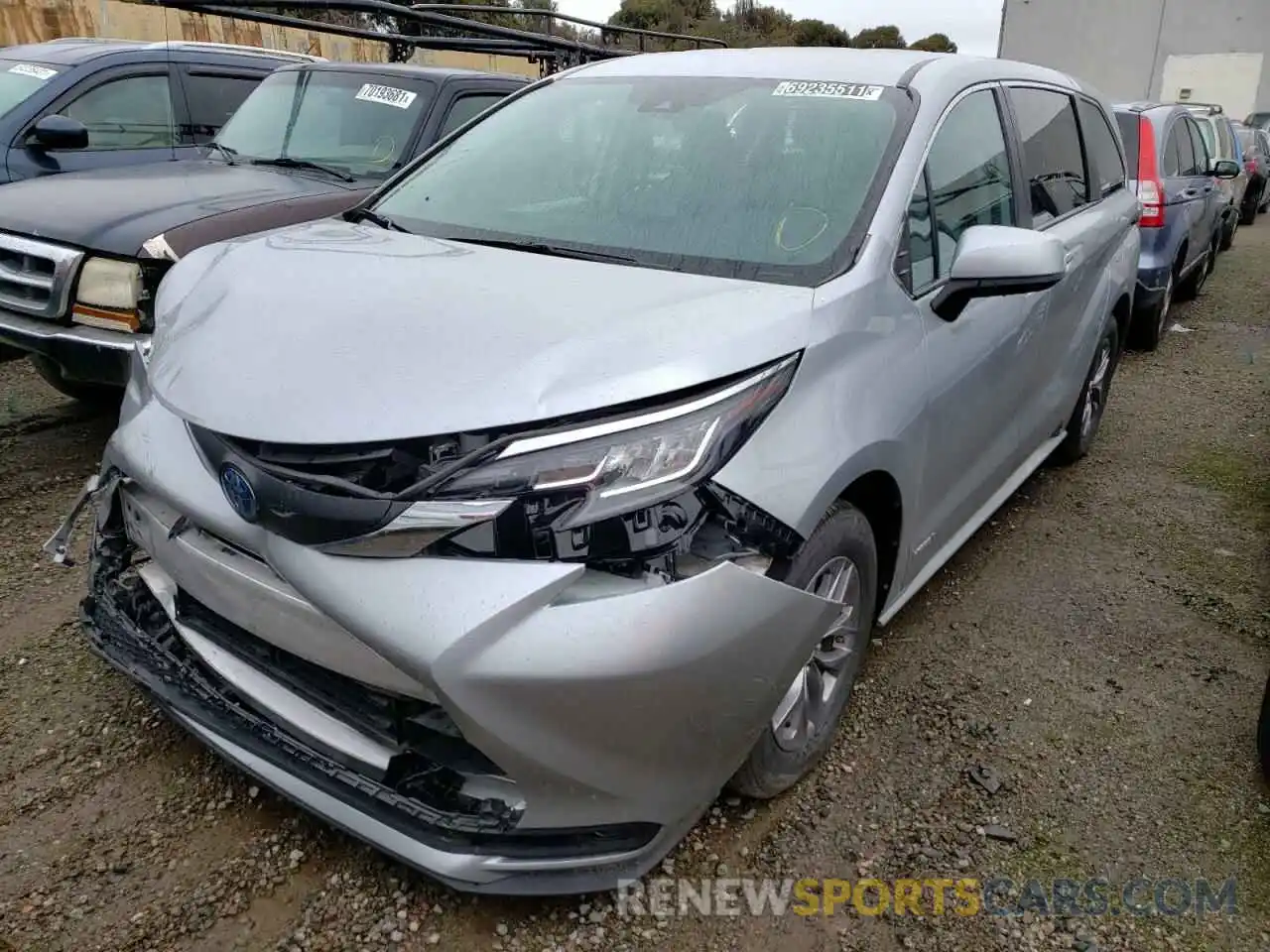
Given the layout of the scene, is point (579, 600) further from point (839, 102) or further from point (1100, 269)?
point (1100, 269)

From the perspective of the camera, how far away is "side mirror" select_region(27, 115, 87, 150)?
17.2 ft

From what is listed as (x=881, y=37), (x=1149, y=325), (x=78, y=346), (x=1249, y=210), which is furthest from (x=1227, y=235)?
(x=881, y=37)

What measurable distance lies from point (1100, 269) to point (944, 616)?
1.79 meters

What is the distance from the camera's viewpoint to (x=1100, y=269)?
4039 mm

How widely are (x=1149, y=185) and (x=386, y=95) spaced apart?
16.6 feet

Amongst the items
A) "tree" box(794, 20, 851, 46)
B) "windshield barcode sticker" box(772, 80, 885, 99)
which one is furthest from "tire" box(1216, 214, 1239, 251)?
"tree" box(794, 20, 851, 46)

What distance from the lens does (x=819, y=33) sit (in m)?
38.0

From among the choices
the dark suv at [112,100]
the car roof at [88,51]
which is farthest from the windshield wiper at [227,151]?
the car roof at [88,51]

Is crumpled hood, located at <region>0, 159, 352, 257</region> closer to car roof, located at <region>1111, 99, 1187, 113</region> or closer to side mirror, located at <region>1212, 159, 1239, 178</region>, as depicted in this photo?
car roof, located at <region>1111, 99, 1187, 113</region>

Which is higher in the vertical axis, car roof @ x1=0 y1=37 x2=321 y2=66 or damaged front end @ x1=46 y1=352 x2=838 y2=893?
car roof @ x1=0 y1=37 x2=321 y2=66

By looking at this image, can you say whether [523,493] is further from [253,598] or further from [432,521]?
[253,598]

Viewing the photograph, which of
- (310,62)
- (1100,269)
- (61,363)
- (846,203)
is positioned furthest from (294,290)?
(310,62)

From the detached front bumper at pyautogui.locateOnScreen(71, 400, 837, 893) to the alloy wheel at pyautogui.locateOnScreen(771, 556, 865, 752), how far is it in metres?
0.28

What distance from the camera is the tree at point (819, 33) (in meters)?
36.0
